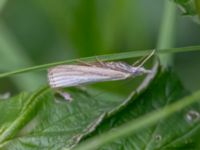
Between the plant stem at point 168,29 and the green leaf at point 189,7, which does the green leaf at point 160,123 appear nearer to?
the green leaf at point 189,7

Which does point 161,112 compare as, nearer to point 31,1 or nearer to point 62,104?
point 62,104

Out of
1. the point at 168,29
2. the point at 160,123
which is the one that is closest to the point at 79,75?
the point at 160,123

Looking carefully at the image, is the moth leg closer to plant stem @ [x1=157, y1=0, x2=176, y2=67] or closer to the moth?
the moth

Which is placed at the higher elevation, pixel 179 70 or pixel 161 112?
pixel 161 112

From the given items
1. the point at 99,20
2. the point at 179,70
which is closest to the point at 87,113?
the point at 99,20

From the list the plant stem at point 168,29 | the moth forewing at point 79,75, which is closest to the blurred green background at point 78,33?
the plant stem at point 168,29
